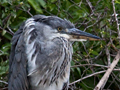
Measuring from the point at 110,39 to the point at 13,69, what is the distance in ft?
3.34

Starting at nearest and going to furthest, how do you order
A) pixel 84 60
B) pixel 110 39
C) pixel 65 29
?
1. pixel 65 29
2. pixel 110 39
3. pixel 84 60

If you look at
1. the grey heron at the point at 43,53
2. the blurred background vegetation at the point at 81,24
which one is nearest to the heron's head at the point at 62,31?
the grey heron at the point at 43,53

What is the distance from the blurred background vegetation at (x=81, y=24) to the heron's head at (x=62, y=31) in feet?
2.25

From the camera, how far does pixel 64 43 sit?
2.39m

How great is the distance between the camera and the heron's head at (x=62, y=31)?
92.7 inches

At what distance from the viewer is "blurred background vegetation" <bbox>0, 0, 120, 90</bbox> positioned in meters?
3.08

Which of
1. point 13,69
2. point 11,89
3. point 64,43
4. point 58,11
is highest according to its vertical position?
point 58,11

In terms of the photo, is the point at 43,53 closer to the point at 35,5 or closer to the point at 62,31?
the point at 62,31

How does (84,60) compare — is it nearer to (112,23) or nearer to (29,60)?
(112,23)

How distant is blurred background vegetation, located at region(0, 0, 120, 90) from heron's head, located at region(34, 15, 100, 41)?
0.68 metres

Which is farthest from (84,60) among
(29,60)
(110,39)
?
(29,60)

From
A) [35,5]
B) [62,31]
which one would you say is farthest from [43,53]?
[35,5]

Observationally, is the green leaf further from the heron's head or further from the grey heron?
the heron's head

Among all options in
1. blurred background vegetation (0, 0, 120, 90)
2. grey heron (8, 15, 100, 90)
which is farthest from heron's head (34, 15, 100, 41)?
blurred background vegetation (0, 0, 120, 90)
